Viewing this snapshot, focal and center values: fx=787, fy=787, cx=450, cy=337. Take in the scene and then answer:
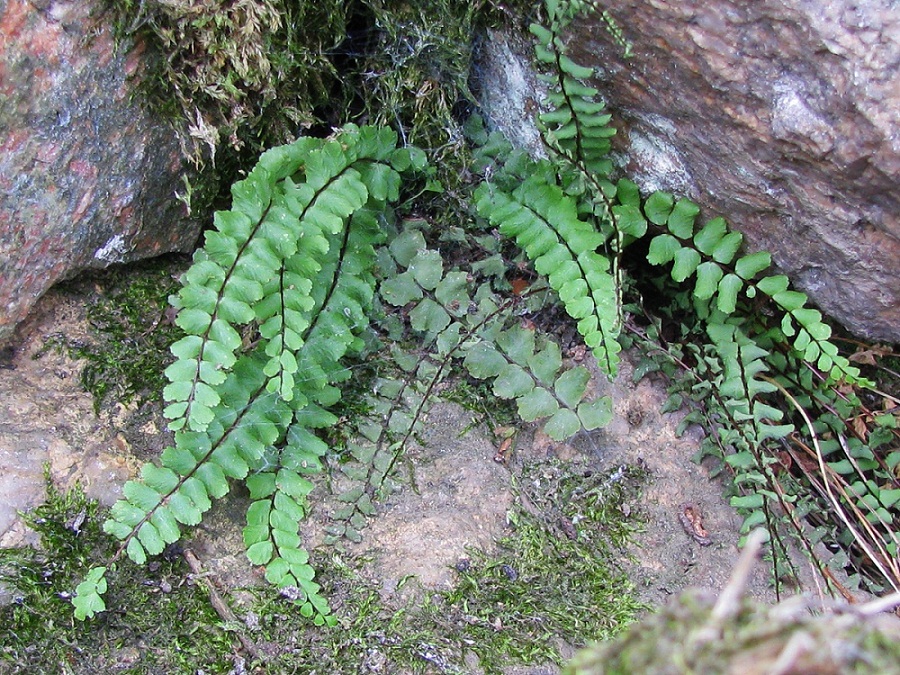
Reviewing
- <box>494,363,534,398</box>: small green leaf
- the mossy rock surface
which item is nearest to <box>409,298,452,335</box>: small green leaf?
<box>494,363,534,398</box>: small green leaf

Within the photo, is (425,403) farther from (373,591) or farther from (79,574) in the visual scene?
(79,574)

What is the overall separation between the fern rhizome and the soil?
0.36 ft

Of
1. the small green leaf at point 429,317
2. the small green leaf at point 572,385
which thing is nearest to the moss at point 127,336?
the small green leaf at point 429,317

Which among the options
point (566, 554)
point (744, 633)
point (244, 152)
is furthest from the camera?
point (244, 152)

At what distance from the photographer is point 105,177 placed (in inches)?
100.0

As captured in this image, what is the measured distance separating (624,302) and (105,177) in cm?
187

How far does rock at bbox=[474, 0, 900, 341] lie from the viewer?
209cm

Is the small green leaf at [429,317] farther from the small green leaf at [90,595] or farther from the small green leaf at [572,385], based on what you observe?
the small green leaf at [90,595]

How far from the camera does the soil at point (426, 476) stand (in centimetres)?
246

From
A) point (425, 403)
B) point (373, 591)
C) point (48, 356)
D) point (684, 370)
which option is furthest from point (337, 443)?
point (684, 370)

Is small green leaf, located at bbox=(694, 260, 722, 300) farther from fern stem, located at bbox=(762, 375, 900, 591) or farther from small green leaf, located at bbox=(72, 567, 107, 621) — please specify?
small green leaf, located at bbox=(72, 567, 107, 621)

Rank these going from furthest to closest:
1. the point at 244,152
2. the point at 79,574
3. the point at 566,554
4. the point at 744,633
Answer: the point at 244,152 < the point at 566,554 < the point at 79,574 < the point at 744,633

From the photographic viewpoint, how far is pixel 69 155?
7.97ft

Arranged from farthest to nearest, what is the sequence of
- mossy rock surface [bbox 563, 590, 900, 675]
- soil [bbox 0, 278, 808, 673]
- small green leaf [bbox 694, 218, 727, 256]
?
small green leaf [bbox 694, 218, 727, 256], soil [bbox 0, 278, 808, 673], mossy rock surface [bbox 563, 590, 900, 675]
